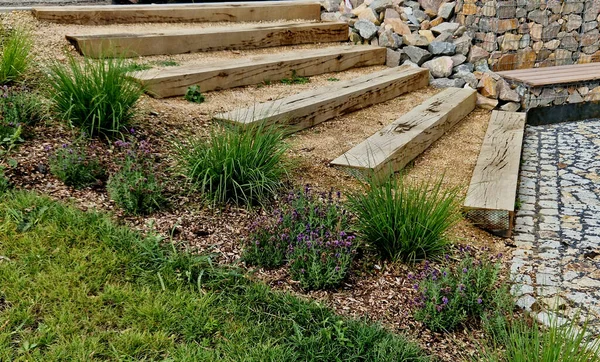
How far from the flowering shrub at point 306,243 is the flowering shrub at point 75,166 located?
3.38ft

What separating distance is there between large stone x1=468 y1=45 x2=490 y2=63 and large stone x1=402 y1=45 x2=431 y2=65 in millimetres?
509

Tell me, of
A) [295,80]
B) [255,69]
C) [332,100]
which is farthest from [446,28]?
[255,69]

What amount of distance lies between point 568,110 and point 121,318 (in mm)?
6431

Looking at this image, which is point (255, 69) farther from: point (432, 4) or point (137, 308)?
point (137, 308)

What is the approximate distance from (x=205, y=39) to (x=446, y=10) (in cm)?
323

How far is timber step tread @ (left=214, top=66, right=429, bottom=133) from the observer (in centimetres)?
455

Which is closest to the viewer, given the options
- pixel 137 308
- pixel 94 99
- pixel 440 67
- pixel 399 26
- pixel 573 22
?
pixel 137 308

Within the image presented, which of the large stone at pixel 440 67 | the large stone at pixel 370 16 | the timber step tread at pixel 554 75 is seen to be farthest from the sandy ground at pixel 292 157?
the large stone at pixel 370 16

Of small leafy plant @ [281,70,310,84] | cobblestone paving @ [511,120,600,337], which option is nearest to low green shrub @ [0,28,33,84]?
small leafy plant @ [281,70,310,84]

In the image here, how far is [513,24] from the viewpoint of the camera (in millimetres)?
7469

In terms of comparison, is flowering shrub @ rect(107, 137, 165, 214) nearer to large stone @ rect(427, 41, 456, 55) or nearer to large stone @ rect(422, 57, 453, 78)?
large stone @ rect(422, 57, 453, 78)

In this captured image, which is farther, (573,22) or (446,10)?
(573,22)

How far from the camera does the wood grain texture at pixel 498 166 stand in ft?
13.2

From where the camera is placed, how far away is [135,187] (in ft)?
10.8
